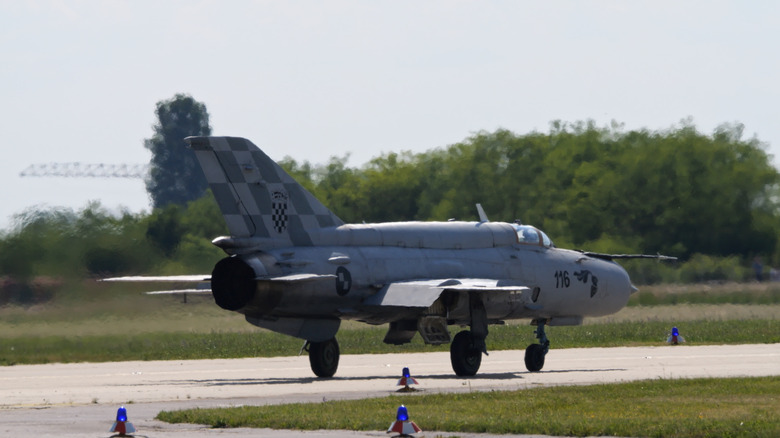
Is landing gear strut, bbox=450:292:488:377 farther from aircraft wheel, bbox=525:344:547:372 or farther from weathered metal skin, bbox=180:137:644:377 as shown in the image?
aircraft wheel, bbox=525:344:547:372

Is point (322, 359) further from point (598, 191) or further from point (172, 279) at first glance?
point (598, 191)

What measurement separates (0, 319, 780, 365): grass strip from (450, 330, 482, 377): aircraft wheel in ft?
26.3

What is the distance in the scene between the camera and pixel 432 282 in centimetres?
2675

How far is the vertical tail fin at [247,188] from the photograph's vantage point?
25188 mm

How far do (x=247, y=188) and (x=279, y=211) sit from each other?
777mm

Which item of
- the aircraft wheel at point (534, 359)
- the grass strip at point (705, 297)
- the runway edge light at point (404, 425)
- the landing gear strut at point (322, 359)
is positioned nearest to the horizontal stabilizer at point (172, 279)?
the landing gear strut at point (322, 359)

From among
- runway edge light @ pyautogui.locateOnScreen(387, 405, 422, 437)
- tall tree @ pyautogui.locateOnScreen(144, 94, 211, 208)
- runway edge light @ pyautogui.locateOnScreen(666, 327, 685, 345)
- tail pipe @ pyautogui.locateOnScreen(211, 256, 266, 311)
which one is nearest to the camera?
runway edge light @ pyautogui.locateOnScreen(387, 405, 422, 437)

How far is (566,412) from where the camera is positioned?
18109 millimetres

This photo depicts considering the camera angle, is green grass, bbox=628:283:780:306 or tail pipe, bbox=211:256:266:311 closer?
tail pipe, bbox=211:256:266:311

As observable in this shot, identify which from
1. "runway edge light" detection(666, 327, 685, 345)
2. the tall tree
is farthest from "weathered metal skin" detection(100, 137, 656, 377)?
the tall tree

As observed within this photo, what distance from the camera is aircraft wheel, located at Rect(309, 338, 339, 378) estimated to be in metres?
26.9

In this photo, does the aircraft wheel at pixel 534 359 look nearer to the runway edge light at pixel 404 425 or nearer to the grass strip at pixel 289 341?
the grass strip at pixel 289 341

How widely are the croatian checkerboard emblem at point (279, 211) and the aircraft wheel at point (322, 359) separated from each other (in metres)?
2.78

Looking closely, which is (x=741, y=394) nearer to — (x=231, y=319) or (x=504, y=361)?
(x=504, y=361)
